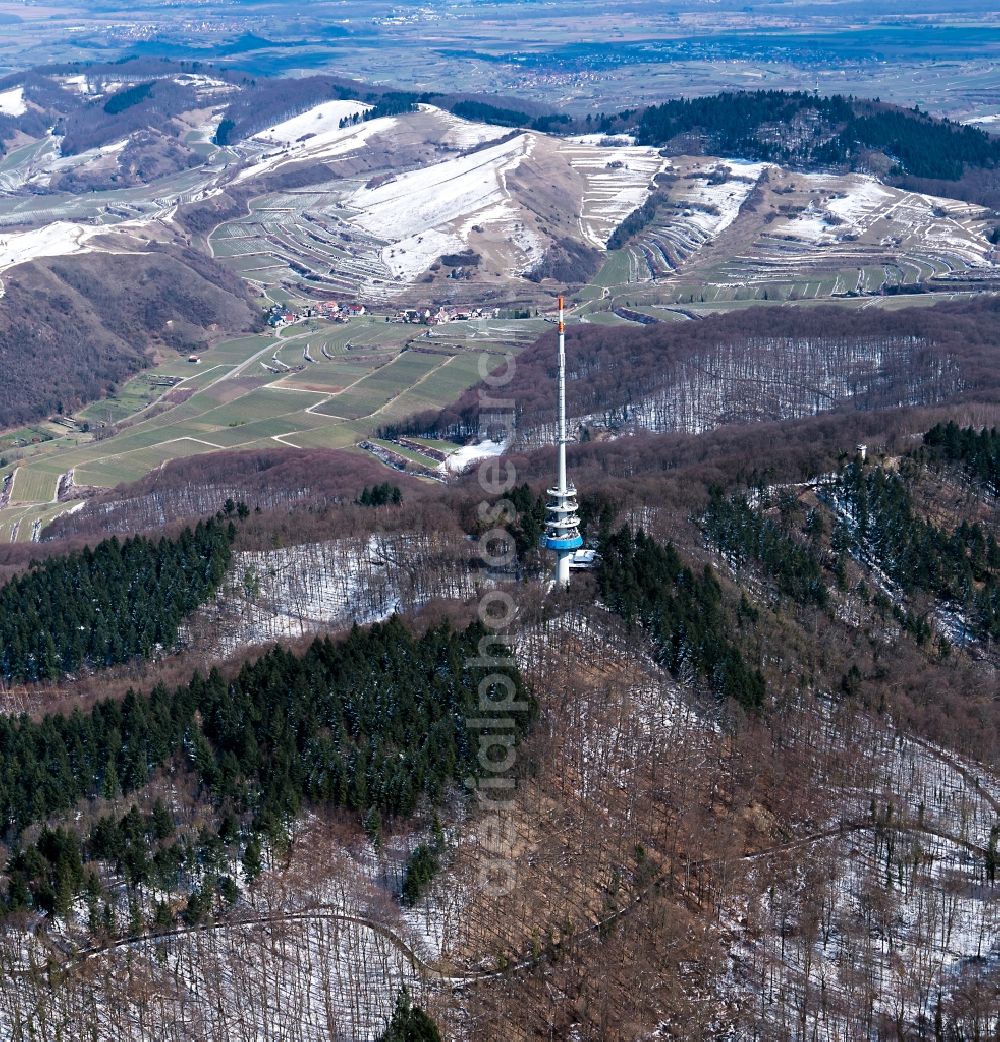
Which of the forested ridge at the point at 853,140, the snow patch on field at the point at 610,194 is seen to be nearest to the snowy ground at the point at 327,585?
the snow patch on field at the point at 610,194

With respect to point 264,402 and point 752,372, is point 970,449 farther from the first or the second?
point 264,402

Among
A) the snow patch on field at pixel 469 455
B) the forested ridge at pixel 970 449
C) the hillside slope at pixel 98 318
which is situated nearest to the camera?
the forested ridge at pixel 970 449

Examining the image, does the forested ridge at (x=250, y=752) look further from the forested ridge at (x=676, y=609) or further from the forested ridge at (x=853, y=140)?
the forested ridge at (x=853, y=140)

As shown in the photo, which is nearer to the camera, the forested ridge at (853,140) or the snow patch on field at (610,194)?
the snow patch on field at (610,194)

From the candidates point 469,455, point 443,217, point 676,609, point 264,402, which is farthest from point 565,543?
point 443,217

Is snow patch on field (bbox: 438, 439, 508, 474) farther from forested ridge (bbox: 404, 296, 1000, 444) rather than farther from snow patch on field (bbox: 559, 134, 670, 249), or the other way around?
snow patch on field (bbox: 559, 134, 670, 249)

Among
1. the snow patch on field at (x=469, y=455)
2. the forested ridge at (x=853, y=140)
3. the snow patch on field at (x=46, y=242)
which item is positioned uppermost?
the forested ridge at (x=853, y=140)

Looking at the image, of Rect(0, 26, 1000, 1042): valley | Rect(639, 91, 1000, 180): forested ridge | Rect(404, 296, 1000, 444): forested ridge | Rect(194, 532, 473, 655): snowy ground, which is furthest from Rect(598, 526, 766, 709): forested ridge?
Rect(639, 91, 1000, 180): forested ridge
